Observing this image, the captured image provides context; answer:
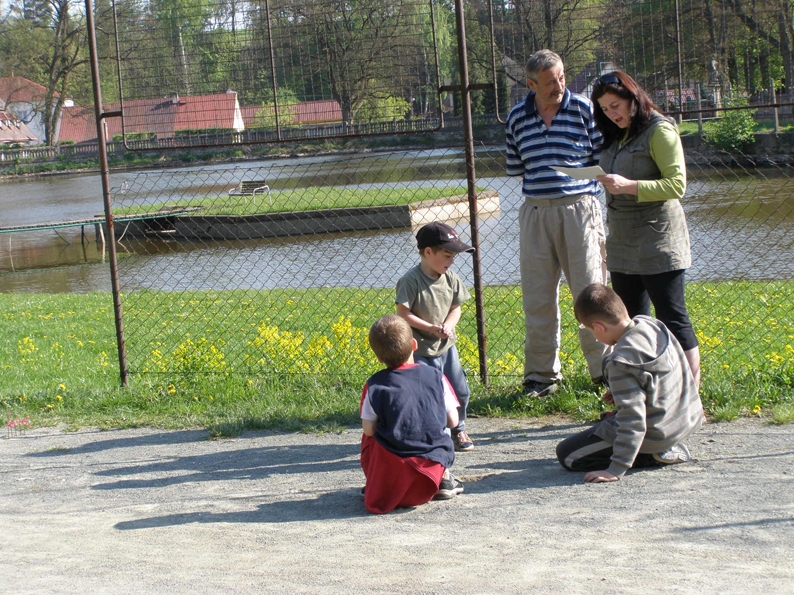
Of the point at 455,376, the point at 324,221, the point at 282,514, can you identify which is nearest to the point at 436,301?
the point at 455,376

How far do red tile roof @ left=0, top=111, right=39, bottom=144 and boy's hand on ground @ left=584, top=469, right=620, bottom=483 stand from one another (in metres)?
83.6

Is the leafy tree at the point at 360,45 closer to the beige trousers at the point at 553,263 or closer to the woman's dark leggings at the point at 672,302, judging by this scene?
the beige trousers at the point at 553,263

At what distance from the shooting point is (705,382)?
17.6 feet

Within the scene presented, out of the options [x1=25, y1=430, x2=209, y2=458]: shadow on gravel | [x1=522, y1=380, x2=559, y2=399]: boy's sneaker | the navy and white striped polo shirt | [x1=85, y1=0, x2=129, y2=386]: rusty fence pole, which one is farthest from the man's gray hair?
[x1=85, y1=0, x2=129, y2=386]: rusty fence pole

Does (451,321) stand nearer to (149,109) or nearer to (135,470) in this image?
(135,470)

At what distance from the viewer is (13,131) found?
291ft

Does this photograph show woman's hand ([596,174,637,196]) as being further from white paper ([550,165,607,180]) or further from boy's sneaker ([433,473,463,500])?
boy's sneaker ([433,473,463,500])

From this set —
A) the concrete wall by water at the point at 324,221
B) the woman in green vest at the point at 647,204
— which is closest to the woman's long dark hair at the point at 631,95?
the woman in green vest at the point at 647,204

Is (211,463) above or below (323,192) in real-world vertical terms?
below

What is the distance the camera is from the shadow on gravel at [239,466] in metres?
4.69

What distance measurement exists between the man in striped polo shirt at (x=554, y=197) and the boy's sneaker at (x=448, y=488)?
1424mm

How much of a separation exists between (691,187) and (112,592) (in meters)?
20.3

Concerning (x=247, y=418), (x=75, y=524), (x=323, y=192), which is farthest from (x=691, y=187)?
(x=75, y=524)

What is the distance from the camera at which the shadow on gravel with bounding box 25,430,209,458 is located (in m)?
5.36
